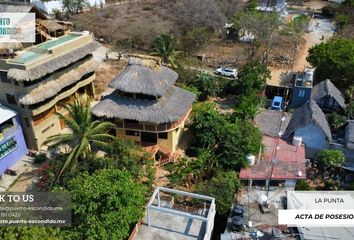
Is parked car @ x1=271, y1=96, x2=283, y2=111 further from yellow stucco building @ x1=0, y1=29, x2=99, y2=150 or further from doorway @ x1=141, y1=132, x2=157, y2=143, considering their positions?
yellow stucco building @ x1=0, y1=29, x2=99, y2=150

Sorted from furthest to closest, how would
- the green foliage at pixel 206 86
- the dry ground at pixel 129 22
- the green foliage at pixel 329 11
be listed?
the green foliage at pixel 329 11 < the dry ground at pixel 129 22 < the green foliage at pixel 206 86

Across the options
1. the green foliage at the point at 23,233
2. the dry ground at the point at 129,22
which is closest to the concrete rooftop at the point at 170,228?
the green foliage at the point at 23,233

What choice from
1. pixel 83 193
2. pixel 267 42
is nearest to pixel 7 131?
pixel 83 193

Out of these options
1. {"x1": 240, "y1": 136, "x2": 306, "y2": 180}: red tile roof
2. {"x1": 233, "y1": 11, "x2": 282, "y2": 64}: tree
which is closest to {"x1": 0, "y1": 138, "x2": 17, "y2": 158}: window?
{"x1": 240, "y1": 136, "x2": 306, "y2": 180}: red tile roof

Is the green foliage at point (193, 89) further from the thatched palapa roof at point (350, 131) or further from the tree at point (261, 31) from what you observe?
the thatched palapa roof at point (350, 131)

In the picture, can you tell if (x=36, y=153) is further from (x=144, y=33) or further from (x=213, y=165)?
(x=144, y=33)

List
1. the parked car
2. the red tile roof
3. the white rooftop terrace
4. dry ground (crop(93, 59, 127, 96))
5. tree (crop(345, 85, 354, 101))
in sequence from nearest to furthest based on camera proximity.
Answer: the white rooftop terrace, the red tile roof, the parked car, tree (crop(345, 85, 354, 101)), dry ground (crop(93, 59, 127, 96))
